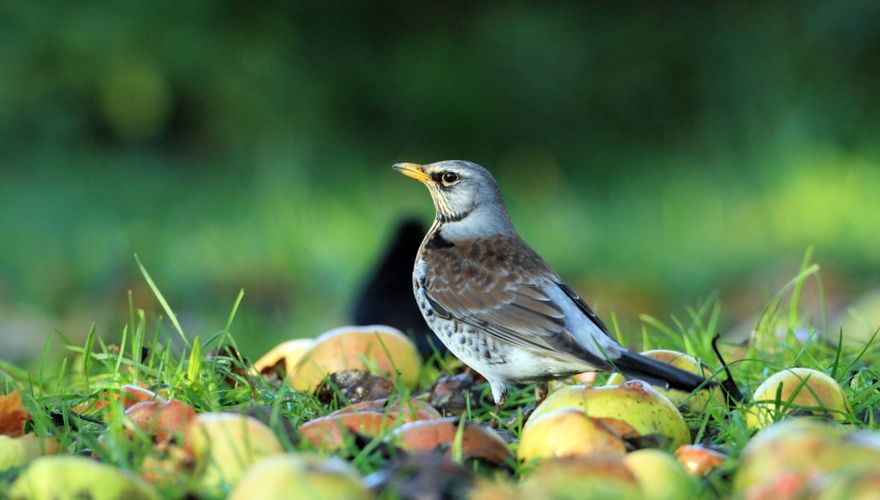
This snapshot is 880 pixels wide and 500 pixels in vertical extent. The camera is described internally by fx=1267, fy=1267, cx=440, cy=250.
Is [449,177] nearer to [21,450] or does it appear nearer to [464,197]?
[464,197]

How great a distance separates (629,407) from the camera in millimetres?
2639

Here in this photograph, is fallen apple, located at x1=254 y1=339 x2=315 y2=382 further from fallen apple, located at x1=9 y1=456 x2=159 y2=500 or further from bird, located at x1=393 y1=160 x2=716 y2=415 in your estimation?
fallen apple, located at x1=9 y1=456 x2=159 y2=500

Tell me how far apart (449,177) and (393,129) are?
24.7ft

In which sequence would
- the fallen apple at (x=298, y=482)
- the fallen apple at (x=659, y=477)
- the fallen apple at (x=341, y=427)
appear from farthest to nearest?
the fallen apple at (x=341, y=427)
the fallen apple at (x=659, y=477)
the fallen apple at (x=298, y=482)

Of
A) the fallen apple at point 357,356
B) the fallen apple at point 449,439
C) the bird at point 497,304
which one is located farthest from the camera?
the fallen apple at point 357,356

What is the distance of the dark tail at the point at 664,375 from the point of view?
9.84ft

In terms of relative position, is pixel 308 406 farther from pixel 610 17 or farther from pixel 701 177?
pixel 610 17

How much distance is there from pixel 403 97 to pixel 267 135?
1281 mm

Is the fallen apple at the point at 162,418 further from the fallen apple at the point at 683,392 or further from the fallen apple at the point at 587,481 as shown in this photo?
the fallen apple at the point at 683,392

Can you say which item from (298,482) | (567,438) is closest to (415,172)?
(567,438)

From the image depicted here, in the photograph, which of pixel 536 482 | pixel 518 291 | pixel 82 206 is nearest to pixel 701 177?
pixel 82 206

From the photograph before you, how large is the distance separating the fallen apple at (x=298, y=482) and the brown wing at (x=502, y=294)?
4.51 ft

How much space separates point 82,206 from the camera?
10.1 meters

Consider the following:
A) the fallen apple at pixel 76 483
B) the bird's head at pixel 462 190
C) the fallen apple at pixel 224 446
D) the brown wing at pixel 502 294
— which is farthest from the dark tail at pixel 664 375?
the fallen apple at pixel 76 483
